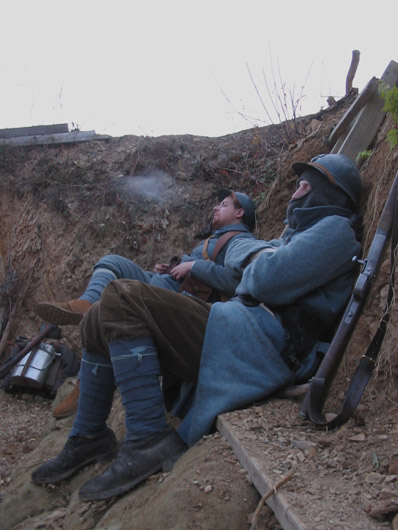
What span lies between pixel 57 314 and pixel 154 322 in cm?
174

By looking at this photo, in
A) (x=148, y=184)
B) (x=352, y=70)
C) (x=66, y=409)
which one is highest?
(x=352, y=70)

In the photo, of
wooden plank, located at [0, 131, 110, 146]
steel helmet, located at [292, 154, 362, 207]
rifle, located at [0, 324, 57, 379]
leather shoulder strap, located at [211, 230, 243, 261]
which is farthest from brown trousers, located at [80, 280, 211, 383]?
wooden plank, located at [0, 131, 110, 146]

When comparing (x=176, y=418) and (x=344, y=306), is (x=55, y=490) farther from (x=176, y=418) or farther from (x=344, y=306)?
(x=344, y=306)

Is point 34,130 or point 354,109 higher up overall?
point 34,130

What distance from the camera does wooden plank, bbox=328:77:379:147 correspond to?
372 cm

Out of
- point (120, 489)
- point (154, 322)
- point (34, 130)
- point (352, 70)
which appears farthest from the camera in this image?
point (34, 130)

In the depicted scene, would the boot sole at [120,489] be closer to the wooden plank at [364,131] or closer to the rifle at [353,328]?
the rifle at [353,328]

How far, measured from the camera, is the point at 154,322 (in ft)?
8.10

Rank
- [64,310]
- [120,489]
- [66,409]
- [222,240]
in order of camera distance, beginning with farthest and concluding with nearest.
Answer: [222,240]
[66,409]
[64,310]
[120,489]

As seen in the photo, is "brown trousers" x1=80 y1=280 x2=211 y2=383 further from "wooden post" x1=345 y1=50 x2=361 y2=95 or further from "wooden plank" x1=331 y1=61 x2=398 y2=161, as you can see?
"wooden post" x1=345 y1=50 x2=361 y2=95

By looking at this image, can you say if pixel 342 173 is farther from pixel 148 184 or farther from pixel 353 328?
pixel 148 184

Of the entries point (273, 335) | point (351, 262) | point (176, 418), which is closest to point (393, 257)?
point (351, 262)

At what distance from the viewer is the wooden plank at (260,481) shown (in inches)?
58.9

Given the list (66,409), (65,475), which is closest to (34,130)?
(66,409)
